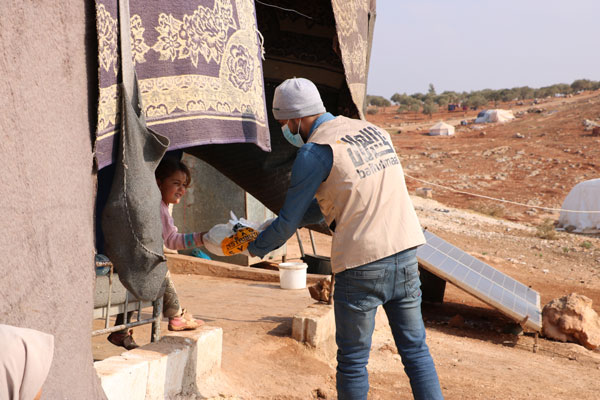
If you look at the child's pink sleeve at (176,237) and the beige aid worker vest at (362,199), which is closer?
the beige aid worker vest at (362,199)

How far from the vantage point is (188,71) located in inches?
109

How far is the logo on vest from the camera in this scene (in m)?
2.93

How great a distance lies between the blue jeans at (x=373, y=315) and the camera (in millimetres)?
2938

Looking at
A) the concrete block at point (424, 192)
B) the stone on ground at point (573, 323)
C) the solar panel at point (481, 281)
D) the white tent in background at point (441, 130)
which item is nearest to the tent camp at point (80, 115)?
the solar panel at point (481, 281)

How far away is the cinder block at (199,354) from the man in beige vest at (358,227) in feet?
2.50

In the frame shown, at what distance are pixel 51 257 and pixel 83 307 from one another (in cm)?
28

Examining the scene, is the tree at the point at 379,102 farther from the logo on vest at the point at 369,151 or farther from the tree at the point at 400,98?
the logo on vest at the point at 369,151

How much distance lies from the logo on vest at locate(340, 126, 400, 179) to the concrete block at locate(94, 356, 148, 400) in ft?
4.78

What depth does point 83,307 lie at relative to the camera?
88.8 inches

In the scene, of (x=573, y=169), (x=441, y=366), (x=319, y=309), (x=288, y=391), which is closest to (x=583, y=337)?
(x=441, y=366)

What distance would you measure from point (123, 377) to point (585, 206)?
15.6m

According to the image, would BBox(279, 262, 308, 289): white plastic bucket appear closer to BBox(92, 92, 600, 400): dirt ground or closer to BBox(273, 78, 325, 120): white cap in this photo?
BBox(92, 92, 600, 400): dirt ground

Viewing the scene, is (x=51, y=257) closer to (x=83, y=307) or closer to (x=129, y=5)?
(x=83, y=307)

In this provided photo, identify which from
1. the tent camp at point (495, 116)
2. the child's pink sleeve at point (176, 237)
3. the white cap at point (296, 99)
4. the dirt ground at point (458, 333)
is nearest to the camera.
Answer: the white cap at point (296, 99)
